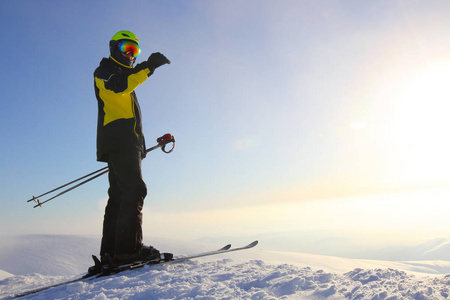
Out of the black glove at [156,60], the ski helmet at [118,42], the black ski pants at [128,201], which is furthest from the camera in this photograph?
the ski helmet at [118,42]

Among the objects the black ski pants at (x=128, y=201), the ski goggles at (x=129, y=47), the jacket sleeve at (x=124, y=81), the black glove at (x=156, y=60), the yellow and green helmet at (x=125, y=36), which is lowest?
the black ski pants at (x=128, y=201)

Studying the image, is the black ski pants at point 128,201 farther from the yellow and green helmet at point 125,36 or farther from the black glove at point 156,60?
the yellow and green helmet at point 125,36

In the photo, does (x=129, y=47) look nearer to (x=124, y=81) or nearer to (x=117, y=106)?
(x=124, y=81)

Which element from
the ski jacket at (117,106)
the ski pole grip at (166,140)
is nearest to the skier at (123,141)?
the ski jacket at (117,106)

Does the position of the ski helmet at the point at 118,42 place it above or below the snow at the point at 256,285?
above

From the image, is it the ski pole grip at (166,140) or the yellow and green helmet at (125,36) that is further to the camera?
the ski pole grip at (166,140)

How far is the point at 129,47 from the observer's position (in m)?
3.56

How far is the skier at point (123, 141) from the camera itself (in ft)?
10.6

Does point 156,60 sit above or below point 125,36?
below

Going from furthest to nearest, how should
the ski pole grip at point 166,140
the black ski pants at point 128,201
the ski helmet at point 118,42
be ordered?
the ski pole grip at point 166,140 < the ski helmet at point 118,42 < the black ski pants at point 128,201

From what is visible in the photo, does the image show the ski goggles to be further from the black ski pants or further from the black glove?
the black ski pants

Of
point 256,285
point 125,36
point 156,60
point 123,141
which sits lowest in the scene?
point 256,285

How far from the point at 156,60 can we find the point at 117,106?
776 mm

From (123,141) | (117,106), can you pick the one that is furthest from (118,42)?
Result: (123,141)
